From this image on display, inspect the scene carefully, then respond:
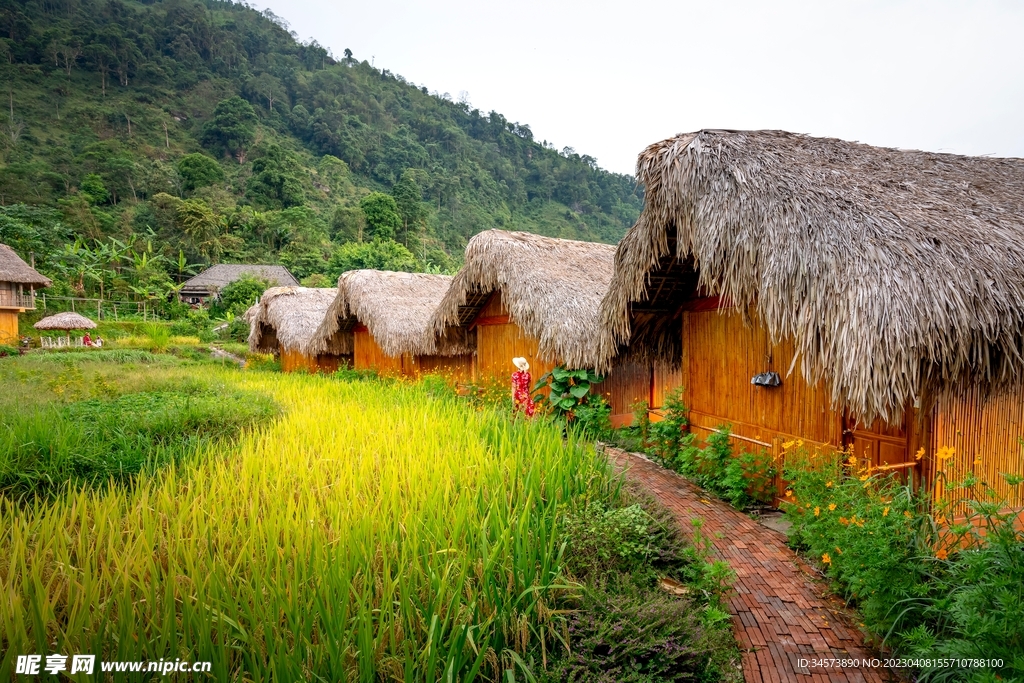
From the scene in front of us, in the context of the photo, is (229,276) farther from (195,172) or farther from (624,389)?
(624,389)

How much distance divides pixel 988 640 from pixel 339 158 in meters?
48.9

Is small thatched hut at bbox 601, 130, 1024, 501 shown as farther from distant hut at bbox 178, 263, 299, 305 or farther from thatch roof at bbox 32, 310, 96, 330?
distant hut at bbox 178, 263, 299, 305

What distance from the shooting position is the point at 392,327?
10.5 m

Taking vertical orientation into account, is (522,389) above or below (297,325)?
below

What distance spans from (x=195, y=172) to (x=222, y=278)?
12.3 meters

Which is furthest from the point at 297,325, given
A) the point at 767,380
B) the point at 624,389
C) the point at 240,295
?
the point at 767,380

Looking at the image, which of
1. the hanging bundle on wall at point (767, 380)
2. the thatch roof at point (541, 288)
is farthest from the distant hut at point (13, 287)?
the hanging bundle on wall at point (767, 380)

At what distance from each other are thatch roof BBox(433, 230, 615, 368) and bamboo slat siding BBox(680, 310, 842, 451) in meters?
1.20

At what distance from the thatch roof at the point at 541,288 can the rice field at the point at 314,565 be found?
11.5 feet

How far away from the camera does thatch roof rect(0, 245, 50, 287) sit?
56.7 feet

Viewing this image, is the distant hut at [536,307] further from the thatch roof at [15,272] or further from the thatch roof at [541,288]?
the thatch roof at [15,272]

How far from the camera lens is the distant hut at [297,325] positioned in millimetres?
13875

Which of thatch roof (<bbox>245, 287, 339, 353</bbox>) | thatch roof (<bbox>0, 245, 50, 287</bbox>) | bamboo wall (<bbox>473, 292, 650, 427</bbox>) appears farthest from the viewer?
thatch roof (<bbox>0, 245, 50, 287</bbox>)

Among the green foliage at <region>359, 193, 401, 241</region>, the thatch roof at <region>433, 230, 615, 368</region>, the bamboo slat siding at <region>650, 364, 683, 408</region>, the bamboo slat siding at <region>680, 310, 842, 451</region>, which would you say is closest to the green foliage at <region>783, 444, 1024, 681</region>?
the bamboo slat siding at <region>680, 310, 842, 451</region>
